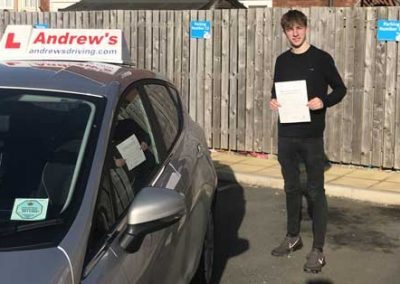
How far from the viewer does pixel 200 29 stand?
33.6 feet

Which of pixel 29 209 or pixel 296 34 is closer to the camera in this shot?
pixel 29 209

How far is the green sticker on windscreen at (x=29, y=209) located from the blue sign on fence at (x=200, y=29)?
7.65m

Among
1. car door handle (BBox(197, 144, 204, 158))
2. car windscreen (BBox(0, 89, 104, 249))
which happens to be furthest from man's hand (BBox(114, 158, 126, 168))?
car door handle (BBox(197, 144, 204, 158))

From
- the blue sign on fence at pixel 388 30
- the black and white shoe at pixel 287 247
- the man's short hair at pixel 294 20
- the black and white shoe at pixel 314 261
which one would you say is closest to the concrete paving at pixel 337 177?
the blue sign on fence at pixel 388 30

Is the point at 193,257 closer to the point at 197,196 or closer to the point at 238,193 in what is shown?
the point at 197,196

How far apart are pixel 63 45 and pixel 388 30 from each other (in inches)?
196

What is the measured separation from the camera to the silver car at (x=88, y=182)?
257 centimetres

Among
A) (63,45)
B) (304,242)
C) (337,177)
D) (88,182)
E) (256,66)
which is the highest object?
(63,45)

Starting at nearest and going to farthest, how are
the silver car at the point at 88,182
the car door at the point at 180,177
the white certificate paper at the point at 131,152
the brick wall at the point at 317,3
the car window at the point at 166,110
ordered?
the silver car at the point at 88,182 → the white certificate paper at the point at 131,152 → the car door at the point at 180,177 → the car window at the point at 166,110 → the brick wall at the point at 317,3

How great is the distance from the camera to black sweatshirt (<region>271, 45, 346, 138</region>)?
527 cm

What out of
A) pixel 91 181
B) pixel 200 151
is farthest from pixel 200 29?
pixel 91 181

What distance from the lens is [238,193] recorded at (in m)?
8.11

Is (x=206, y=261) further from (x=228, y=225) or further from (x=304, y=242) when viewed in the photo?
(x=228, y=225)

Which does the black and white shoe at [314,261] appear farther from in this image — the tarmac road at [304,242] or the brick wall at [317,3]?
the brick wall at [317,3]
